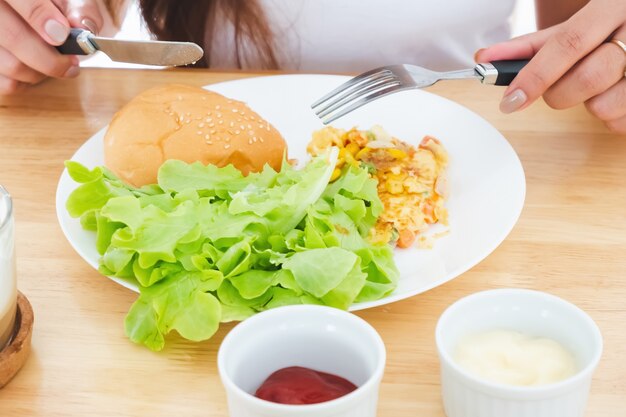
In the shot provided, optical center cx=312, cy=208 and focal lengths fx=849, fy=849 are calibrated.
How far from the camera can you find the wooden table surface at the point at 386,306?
1.04m

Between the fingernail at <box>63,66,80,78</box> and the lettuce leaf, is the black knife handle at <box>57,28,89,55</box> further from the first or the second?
the lettuce leaf

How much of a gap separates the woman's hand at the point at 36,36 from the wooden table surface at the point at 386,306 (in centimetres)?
8

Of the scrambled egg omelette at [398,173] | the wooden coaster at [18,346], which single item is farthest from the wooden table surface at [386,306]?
the scrambled egg omelette at [398,173]

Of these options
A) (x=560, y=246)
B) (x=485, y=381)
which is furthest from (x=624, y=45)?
(x=485, y=381)

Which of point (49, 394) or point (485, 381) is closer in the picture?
point (485, 381)

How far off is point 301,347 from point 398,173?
560 mm

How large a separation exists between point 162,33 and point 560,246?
3.54ft

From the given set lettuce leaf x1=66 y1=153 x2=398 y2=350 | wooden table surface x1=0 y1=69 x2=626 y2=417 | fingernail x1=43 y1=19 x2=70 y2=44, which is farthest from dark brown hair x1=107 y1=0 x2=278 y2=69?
lettuce leaf x1=66 y1=153 x2=398 y2=350

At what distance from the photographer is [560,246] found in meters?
1.34

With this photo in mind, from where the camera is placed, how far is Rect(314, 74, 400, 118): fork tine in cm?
146

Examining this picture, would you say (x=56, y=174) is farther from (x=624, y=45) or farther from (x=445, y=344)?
(x=624, y=45)

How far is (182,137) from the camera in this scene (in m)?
1.43

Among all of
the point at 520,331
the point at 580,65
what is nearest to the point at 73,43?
the point at 580,65

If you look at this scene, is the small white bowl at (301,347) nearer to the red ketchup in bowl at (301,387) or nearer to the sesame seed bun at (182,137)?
the red ketchup in bowl at (301,387)
